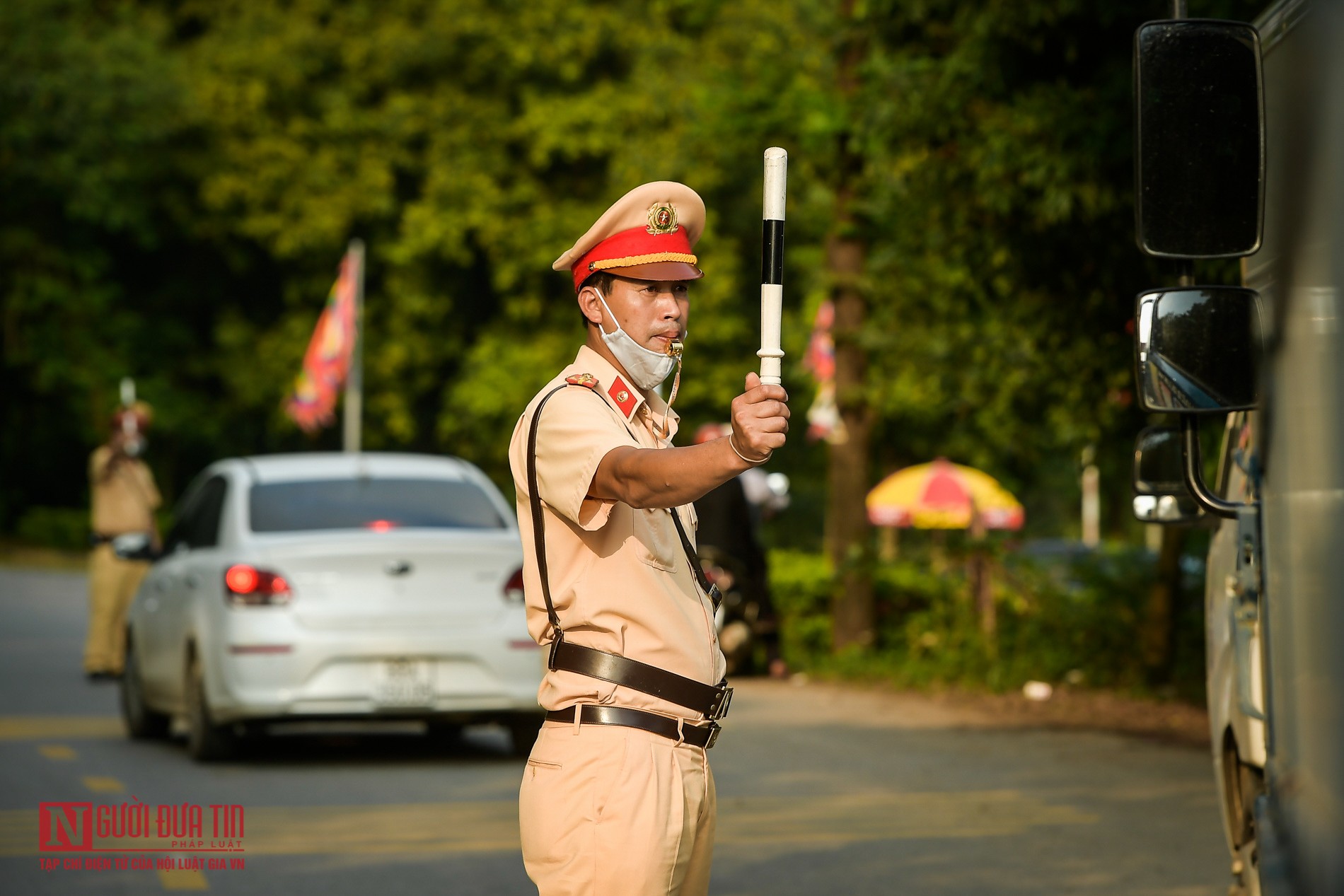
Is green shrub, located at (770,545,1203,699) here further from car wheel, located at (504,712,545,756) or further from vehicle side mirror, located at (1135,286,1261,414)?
vehicle side mirror, located at (1135,286,1261,414)

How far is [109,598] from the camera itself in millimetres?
16094

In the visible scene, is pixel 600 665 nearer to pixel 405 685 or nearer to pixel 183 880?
pixel 183 880

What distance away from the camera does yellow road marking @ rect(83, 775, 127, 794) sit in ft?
33.1

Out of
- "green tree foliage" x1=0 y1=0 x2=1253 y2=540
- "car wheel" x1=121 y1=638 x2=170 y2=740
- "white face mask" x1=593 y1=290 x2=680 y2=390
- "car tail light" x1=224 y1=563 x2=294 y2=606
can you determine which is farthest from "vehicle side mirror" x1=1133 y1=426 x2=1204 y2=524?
"green tree foliage" x1=0 y1=0 x2=1253 y2=540

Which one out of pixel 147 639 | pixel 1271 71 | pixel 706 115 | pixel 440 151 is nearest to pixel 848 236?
pixel 706 115

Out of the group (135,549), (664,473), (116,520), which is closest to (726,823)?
(135,549)

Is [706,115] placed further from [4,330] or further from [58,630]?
[4,330]

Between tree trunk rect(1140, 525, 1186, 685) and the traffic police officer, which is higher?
the traffic police officer

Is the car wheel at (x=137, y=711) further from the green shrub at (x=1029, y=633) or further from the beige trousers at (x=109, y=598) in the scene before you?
the green shrub at (x=1029, y=633)

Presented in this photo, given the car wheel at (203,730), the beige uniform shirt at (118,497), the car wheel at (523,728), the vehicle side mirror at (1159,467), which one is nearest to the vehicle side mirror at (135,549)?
the car wheel at (203,730)

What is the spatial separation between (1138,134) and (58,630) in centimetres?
2058

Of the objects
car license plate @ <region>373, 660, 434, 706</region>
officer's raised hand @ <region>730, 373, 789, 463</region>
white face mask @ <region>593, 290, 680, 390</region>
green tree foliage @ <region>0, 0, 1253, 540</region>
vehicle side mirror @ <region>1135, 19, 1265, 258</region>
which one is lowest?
car license plate @ <region>373, 660, 434, 706</region>

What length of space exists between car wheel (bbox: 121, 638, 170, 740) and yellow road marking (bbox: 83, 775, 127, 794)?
5.83 feet

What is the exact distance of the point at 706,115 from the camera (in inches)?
768
